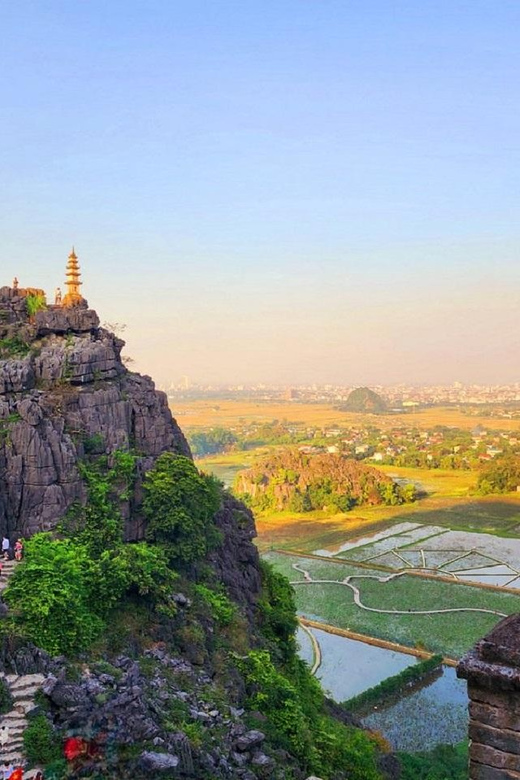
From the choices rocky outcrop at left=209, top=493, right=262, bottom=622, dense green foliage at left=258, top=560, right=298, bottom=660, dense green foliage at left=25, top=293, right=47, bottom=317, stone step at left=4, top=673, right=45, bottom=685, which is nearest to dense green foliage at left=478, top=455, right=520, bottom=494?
dense green foliage at left=258, top=560, right=298, bottom=660

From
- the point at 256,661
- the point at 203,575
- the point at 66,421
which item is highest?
the point at 66,421

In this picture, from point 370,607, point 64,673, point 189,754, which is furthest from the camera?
point 370,607

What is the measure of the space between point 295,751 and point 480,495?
67268 millimetres

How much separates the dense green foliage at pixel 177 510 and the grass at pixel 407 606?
59.5 ft

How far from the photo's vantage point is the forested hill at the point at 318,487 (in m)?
73.8

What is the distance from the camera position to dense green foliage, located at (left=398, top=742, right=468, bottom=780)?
20.6 metres

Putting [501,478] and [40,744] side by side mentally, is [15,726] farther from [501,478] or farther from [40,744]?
[501,478]

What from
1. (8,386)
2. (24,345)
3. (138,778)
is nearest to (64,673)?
(138,778)

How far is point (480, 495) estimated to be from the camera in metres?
79.0

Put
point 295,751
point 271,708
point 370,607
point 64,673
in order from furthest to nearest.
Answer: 1. point 370,607
2. point 271,708
3. point 295,751
4. point 64,673

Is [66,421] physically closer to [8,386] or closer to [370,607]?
[8,386]

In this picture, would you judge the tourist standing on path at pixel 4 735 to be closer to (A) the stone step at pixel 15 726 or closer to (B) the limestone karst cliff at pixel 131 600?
(A) the stone step at pixel 15 726

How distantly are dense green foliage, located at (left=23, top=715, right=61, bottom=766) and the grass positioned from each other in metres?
25.1

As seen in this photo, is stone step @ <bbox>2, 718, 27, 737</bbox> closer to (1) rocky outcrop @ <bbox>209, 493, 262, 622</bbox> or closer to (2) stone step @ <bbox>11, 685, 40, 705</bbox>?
(2) stone step @ <bbox>11, 685, 40, 705</bbox>
